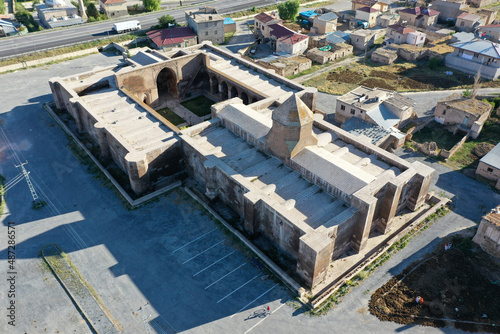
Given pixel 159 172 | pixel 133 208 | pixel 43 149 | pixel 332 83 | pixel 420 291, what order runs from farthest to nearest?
pixel 332 83 < pixel 43 149 < pixel 159 172 < pixel 133 208 < pixel 420 291

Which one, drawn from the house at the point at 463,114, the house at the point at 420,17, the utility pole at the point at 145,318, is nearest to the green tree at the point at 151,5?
the house at the point at 420,17

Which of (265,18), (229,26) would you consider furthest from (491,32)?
(229,26)

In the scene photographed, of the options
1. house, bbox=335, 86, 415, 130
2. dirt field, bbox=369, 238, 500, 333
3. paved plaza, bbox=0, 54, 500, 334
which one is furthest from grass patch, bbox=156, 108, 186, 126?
dirt field, bbox=369, 238, 500, 333

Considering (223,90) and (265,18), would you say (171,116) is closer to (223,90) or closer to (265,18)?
(223,90)

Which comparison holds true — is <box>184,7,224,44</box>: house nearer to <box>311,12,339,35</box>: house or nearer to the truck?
the truck

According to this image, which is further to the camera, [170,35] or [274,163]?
[170,35]

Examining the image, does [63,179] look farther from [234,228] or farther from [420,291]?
[420,291]

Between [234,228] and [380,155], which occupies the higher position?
[380,155]

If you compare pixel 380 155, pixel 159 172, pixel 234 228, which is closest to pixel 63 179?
pixel 159 172
